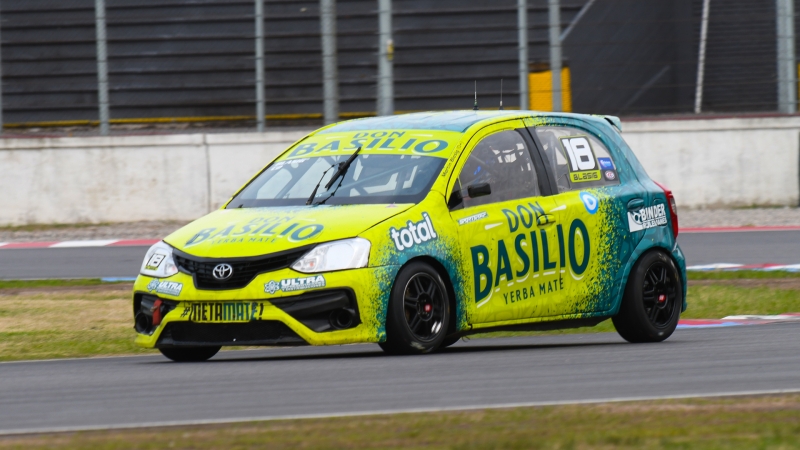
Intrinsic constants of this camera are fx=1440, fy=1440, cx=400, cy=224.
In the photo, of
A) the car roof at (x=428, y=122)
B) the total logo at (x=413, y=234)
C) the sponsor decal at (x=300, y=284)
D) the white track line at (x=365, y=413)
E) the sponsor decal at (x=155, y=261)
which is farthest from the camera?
the car roof at (x=428, y=122)

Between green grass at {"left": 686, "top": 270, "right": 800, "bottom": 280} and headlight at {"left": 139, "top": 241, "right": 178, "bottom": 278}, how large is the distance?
6761 mm

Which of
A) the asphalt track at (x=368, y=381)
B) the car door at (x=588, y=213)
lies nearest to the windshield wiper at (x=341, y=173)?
the asphalt track at (x=368, y=381)

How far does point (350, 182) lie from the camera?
8.55 m

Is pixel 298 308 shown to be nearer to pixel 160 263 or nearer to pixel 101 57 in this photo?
pixel 160 263

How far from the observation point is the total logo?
310 inches

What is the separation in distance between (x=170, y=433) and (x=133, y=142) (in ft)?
49.1

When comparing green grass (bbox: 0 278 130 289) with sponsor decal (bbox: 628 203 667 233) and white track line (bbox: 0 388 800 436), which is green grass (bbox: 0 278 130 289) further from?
white track line (bbox: 0 388 800 436)

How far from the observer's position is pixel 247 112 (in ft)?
66.2

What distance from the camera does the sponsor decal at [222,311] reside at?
770 centimetres

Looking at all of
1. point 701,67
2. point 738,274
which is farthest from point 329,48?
point 738,274

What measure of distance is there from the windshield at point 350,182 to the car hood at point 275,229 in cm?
18

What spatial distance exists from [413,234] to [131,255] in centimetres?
951

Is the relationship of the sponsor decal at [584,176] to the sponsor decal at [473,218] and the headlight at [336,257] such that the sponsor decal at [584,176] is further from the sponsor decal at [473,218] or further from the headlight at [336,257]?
the headlight at [336,257]

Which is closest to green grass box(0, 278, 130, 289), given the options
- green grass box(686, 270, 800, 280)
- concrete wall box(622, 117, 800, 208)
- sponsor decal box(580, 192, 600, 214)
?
green grass box(686, 270, 800, 280)
